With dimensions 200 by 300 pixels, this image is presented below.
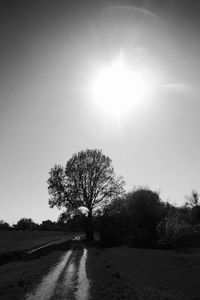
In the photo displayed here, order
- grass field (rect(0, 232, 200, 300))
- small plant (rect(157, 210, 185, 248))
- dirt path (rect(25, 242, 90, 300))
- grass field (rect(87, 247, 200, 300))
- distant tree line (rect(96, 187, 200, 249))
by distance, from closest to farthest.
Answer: dirt path (rect(25, 242, 90, 300))
grass field (rect(0, 232, 200, 300))
grass field (rect(87, 247, 200, 300))
small plant (rect(157, 210, 185, 248))
distant tree line (rect(96, 187, 200, 249))

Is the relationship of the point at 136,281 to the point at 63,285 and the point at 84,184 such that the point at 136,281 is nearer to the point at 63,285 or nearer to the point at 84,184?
the point at 63,285

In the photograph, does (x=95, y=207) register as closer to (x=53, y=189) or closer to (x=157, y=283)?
(x=53, y=189)

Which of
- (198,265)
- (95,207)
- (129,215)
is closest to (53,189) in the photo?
(95,207)

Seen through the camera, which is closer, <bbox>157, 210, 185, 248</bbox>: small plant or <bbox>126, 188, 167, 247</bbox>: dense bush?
<bbox>157, 210, 185, 248</bbox>: small plant

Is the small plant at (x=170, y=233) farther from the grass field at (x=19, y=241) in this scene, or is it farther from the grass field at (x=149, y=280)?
the grass field at (x=19, y=241)

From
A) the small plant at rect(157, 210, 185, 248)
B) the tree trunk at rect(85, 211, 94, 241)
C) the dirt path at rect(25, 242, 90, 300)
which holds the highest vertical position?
the tree trunk at rect(85, 211, 94, 241)

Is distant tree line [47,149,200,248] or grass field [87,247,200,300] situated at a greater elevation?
distant tree line [47,149,200,248]

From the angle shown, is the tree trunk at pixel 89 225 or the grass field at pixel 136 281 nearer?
the grass field at pixel 136 281

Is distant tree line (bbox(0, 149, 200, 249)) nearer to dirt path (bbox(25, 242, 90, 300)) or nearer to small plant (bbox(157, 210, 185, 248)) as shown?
small plant (bbox(157, 210, 185, 248))

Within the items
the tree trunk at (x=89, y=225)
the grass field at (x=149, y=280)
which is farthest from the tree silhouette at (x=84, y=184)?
the grass field at (x=149, y=280)

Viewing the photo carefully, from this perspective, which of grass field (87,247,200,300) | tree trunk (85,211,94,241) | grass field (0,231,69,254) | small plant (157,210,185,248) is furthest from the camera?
tree trunk (85,211,94,241)

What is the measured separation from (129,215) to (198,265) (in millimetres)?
34558

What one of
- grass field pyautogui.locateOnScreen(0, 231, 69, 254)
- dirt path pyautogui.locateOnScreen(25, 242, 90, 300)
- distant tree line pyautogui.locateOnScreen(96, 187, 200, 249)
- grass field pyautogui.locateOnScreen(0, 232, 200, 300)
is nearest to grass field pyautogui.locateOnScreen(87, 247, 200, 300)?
grass field pyautogui.locateOnScreen(0, 232, 200, 300)

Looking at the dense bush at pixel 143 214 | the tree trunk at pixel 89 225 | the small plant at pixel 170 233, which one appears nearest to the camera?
the small plant at pixel 170 233
